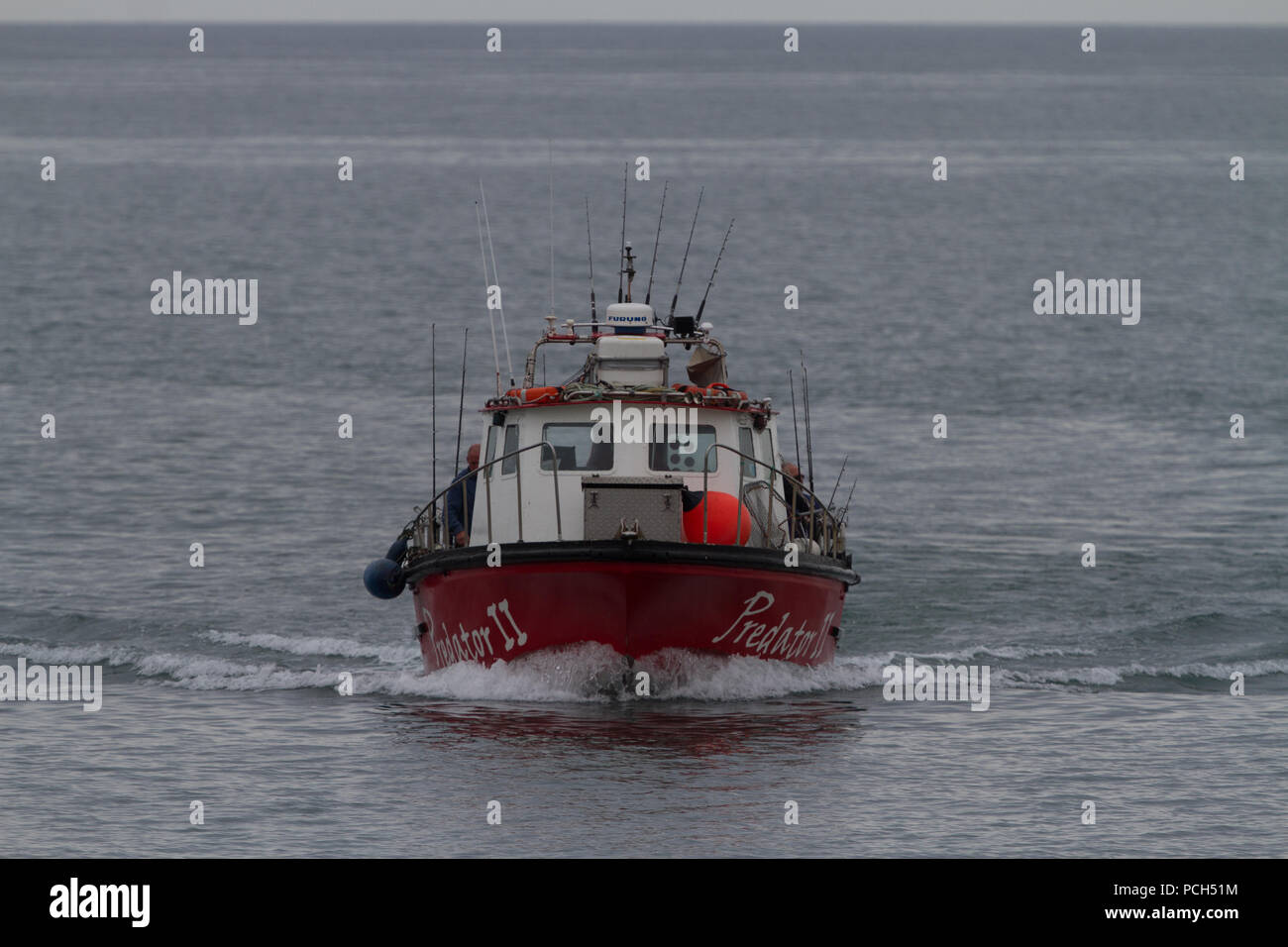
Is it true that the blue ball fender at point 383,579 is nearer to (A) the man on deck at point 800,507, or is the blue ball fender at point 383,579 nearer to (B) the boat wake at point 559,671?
(B) the boat wake at point 559,671

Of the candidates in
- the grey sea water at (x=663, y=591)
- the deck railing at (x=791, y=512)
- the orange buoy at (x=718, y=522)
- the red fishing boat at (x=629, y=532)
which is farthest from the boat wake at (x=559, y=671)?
the deck railing at (x=791, y=512)

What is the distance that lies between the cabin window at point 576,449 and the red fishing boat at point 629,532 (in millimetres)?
13

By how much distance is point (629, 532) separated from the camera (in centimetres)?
1862

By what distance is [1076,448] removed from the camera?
125 ft

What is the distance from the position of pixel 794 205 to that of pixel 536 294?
98.1ft

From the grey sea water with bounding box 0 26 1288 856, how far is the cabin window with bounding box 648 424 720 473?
2045mm

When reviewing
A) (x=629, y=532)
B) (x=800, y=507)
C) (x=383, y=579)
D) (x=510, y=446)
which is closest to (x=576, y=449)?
(x=510, y=446)

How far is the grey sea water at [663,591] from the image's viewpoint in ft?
53.9

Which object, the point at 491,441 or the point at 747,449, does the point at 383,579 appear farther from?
the point at 747,449

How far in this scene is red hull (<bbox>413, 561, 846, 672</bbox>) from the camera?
18.9 meters

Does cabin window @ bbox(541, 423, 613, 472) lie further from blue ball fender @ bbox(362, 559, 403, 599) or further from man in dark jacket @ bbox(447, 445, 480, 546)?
blue ball fender @ bbox(362, 559, 403, 599)

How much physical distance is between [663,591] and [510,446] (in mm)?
2641
